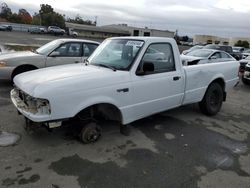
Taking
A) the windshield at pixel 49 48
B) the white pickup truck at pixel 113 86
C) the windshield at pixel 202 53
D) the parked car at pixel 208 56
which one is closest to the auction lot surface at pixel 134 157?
the white pickup truck at pixel 113 86

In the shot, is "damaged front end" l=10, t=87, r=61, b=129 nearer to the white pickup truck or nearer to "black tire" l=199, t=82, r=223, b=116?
Answer: the white pickup truck

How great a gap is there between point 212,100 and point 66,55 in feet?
15.4

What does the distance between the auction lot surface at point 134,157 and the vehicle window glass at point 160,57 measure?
126 cm

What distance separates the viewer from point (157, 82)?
4.88 meters

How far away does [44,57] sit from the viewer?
8016mm

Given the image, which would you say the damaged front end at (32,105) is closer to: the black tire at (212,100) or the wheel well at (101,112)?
the wheel well at (101,112)

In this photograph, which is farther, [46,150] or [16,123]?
[16,123]

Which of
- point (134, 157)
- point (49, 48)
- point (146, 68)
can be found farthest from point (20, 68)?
point (134, 157)

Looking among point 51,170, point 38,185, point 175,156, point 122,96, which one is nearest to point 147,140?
point 175,156

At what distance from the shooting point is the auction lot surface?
11.4 ft

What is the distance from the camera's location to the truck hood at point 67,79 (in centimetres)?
380

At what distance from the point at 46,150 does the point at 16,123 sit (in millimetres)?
1365

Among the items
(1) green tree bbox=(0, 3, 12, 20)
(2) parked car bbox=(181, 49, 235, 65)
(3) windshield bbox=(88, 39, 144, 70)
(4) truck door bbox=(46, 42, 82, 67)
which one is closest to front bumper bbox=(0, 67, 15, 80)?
(4) truck door bbox=(46, 42, 82, 67)

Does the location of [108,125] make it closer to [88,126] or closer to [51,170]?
[88,126]
